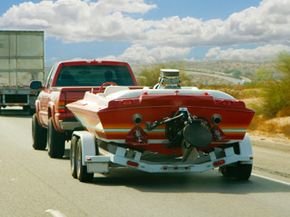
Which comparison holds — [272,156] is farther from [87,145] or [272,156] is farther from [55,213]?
[55,213]

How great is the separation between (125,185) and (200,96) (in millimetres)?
1821

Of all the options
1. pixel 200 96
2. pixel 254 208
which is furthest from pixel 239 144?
pixel 254 208

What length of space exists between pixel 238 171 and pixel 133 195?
2.46 m

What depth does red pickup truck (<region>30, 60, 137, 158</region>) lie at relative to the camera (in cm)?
1664

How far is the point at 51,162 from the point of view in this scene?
1684cm

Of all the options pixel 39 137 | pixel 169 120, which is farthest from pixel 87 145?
pixel 39 137

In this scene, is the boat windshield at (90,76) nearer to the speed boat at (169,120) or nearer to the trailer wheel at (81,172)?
the trailer wheel at (81,172)

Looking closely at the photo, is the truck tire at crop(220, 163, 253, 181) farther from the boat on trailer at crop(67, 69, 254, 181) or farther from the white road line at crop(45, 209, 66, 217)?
the white road line at crop(45, 209, 66, 217)

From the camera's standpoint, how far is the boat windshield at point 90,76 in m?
18.5

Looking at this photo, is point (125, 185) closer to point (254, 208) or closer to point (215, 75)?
point (254, 208)

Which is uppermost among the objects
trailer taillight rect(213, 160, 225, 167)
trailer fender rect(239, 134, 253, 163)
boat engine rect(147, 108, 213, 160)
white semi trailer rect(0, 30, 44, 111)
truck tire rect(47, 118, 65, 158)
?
boat engine rect(147, 108, 213, 160)

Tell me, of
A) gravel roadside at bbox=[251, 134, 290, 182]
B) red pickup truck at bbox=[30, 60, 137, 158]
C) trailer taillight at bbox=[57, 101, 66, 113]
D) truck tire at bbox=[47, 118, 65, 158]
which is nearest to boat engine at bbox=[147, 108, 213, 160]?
gravel roadside at bbox=[251, 134, 290, 182]

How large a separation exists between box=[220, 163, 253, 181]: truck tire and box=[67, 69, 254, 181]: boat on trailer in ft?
0.42

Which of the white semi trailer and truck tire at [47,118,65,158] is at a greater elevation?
truck tire at [47,118,65,158]
